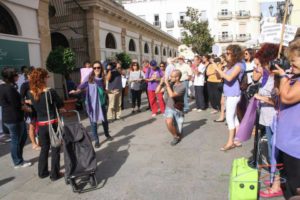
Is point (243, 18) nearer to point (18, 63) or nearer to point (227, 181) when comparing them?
point (18, 63)

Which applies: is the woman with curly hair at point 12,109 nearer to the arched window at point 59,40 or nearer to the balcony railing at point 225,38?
the arched window at point 59,40

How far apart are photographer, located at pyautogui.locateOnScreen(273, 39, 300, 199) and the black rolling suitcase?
2.49 metres

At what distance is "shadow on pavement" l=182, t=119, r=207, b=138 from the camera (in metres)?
7.01

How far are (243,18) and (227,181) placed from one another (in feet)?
165

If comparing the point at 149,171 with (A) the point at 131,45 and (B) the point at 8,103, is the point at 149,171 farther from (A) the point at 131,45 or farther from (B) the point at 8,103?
(A) the point at 131,45

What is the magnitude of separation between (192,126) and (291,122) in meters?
5.23

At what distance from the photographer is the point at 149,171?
4.66 metres

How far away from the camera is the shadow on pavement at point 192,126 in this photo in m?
7.01

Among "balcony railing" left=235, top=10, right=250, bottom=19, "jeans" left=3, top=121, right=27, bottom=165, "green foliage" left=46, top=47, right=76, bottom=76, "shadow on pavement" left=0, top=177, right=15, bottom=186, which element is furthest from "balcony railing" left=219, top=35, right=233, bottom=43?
"shadow on pavement" left=0, top=177, right=15, bottom=186

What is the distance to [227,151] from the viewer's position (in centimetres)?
539

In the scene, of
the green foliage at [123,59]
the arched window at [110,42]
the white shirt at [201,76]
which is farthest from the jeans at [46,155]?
the arched window at [110,42]

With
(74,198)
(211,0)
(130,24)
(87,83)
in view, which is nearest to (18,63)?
(87,83)

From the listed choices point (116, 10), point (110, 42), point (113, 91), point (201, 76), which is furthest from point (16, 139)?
point (116, 10)

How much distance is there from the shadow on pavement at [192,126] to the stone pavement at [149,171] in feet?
0.08
